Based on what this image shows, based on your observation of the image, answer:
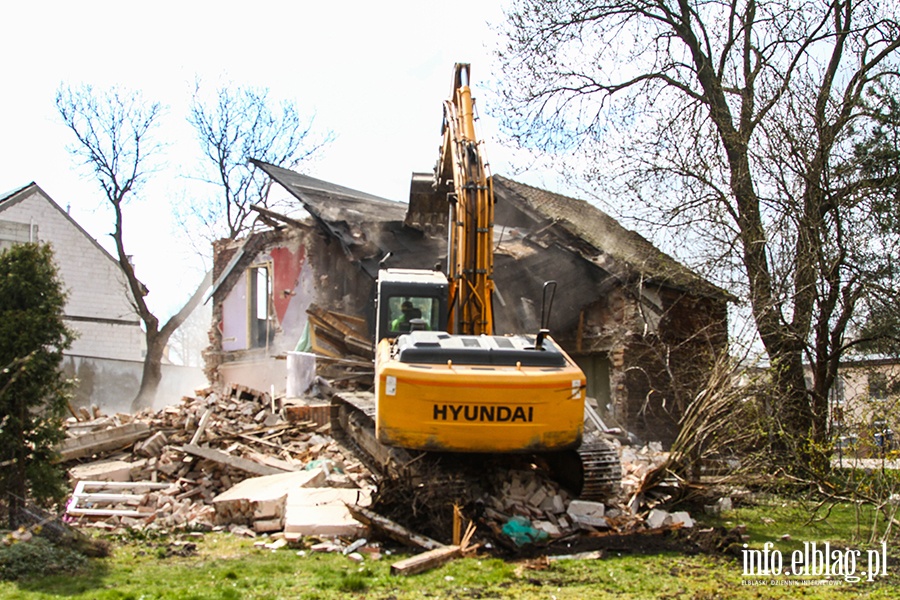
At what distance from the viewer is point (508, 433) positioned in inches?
336

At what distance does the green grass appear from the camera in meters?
6.37

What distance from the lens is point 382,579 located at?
6934 mm

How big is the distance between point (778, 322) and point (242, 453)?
7.60 metres

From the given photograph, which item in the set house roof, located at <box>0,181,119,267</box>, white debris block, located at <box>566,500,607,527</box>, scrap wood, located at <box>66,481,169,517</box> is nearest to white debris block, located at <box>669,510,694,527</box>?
white debris block, located at <box>566,500,607,527</box>

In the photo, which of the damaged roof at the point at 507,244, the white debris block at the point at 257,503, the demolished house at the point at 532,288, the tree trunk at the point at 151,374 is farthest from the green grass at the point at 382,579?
the tree trunk at the point at 151,374

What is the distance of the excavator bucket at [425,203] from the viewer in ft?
49.8

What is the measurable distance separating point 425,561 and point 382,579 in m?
0.52

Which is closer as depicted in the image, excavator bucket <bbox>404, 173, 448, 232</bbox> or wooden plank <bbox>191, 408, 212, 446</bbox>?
wooden plank <bbox>191, 408, 212, 446</bbox>

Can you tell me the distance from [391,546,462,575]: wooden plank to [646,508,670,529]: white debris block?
230cm

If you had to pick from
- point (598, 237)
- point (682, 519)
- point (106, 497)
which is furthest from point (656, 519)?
point (598, 237)

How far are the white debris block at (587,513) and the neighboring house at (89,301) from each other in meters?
22.4

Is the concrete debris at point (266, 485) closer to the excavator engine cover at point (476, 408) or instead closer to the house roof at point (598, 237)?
the excavator engine cover at point (476, 408)

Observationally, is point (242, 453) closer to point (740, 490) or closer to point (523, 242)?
point (740, 490)

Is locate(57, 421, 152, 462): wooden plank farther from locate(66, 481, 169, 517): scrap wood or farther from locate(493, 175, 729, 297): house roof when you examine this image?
locate(493, 175, 729, 297): house roof
